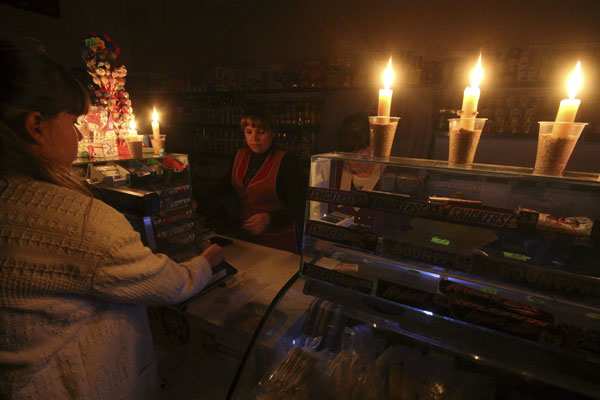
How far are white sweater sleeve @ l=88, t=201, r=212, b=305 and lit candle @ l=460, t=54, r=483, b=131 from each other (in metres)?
1.13

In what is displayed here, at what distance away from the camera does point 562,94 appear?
285cm

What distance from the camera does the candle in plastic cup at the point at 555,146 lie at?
79 cm

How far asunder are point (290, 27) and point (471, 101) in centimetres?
416

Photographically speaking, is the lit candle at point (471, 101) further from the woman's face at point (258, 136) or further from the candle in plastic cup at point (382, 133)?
the woman's face at point (258, 136)

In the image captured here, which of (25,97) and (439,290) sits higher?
(25,97)

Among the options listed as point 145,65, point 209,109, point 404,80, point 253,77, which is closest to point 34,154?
point 404,80

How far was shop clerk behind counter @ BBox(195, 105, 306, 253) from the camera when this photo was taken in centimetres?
288

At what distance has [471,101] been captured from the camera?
85 cm

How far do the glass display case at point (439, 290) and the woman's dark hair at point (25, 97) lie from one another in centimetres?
Result: 88

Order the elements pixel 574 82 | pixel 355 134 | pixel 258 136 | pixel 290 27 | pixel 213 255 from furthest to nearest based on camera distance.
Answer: pixel 290 27, pixel 355 134, pixel 258 136, pixel 213 255, pixel 574 82

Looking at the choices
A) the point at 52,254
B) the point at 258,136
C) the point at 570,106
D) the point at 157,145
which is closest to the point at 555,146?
the point at 570,106

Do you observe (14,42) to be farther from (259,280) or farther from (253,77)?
(253,77)

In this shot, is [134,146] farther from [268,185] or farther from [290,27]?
[290,27]

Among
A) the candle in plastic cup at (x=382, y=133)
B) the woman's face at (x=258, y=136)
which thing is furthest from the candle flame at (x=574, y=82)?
the woman's face at (x=258, y=136)
